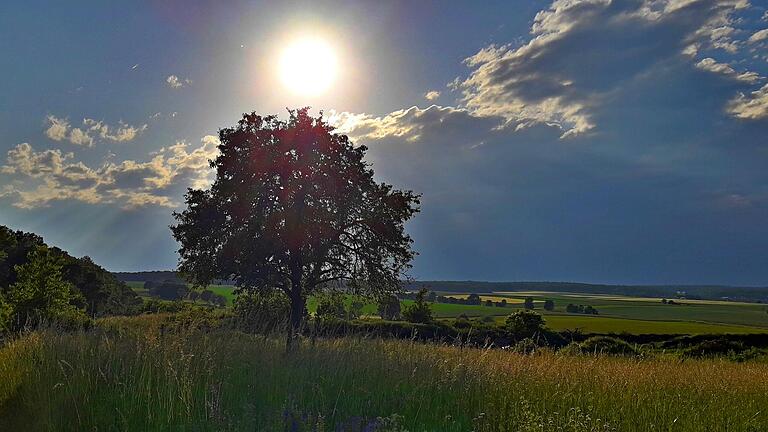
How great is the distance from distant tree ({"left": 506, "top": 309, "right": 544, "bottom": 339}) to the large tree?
73.0 feet

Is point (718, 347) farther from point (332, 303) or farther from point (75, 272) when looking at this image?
point (75, 272)

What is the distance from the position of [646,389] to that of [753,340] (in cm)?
4886

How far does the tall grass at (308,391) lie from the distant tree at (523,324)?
29.3 m

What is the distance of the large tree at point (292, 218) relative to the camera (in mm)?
16734

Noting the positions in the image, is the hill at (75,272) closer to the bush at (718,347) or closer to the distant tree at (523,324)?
the distant tree at (523,324)

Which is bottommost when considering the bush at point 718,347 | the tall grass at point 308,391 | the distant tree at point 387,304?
the bush at point 718,347

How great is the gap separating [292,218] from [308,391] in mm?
9516

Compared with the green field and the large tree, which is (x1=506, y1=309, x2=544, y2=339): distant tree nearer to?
the green field

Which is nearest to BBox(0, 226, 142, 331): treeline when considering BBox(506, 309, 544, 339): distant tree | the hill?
the hill

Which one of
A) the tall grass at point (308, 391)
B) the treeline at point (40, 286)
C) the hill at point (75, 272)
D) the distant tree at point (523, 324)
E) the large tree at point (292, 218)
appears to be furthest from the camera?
the hill at point (75, 272)

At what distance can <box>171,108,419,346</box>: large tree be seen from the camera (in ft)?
54.9

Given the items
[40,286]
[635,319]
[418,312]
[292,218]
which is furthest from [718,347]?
[40,286]

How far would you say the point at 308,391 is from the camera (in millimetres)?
7340

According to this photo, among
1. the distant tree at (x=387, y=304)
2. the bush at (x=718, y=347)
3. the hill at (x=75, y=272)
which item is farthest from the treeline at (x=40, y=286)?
the bush at (x=718, y=347)
